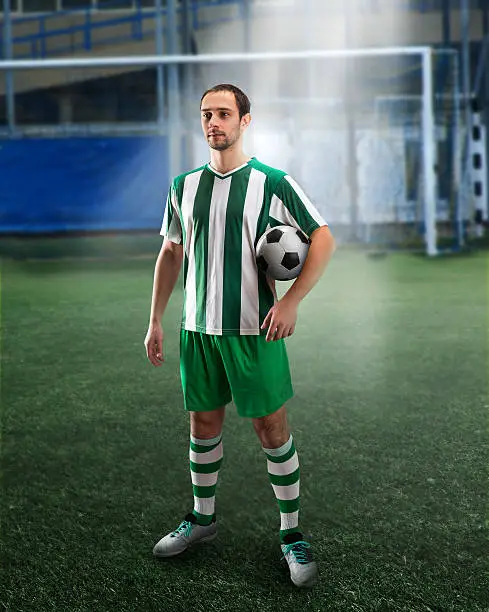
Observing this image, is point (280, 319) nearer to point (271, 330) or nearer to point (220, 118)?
point (271, 330)

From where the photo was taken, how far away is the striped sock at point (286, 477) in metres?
2.05

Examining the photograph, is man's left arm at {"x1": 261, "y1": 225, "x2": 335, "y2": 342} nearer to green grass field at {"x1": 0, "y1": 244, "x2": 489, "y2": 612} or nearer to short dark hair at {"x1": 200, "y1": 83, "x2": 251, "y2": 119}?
short dark hair at {"x1": 200, "y1": 83, "x2": 251, "y2": 119}

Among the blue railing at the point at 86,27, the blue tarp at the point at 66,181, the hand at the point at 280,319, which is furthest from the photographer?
the blue railing at the point at 86,27

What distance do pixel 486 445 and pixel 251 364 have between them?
1395 mm

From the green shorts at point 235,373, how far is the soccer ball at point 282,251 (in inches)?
6.7

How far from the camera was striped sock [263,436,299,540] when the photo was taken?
205cm

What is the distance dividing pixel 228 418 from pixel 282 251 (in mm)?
1640

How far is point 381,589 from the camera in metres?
1.93

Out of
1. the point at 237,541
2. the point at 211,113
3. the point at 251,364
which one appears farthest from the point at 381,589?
the point at 211,113

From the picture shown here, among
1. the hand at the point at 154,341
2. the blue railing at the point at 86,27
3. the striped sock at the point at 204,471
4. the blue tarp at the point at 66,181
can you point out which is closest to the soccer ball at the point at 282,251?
the hand at the point at 154,341

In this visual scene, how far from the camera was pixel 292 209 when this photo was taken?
1.93 m

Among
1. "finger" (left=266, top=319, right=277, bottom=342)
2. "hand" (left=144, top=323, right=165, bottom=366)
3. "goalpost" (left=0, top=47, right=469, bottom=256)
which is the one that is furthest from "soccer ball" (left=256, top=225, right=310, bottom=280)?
"goalpost" (left=0, top=47, right=469, bottom=256)

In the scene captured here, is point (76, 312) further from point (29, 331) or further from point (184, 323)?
point (184, 323)

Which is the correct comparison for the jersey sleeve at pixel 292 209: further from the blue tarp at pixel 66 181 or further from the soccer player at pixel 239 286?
the blue tarp at pixel 66 181
